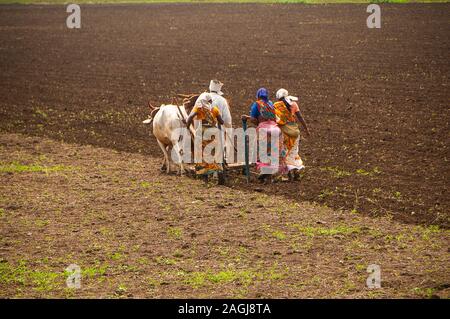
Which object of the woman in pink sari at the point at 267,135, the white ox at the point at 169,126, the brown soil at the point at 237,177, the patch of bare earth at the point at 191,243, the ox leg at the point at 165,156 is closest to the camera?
the patch of bare earth at the point at 191,243

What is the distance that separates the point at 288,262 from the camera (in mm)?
10578

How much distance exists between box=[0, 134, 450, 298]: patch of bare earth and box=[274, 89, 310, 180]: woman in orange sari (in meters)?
0.94

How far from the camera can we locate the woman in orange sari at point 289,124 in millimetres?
13867

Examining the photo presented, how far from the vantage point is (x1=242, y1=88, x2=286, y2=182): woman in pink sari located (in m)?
14.0

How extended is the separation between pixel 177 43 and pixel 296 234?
2219 centimetres

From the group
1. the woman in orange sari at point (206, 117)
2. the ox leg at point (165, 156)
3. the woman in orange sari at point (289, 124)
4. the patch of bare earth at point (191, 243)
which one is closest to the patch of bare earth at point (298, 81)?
the woman in orange sari at point (289, 124)

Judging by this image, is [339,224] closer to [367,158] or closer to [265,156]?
[265,156]

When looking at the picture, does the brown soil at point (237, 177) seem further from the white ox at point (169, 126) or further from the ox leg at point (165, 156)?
the white ox at point (169, 126)

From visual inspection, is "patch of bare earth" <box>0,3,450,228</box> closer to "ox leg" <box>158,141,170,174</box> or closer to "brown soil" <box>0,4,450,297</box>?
"brown soil" <box>0,4,450,297</box>

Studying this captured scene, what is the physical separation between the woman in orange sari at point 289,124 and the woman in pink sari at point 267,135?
9 cm

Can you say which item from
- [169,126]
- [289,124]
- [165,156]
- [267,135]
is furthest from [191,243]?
[165,156]

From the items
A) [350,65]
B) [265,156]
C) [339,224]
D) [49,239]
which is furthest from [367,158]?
[350,65]

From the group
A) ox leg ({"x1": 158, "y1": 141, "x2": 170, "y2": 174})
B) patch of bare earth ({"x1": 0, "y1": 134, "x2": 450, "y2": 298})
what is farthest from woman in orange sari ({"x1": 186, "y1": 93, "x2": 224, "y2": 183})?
ox leg ({"x1": 158, "y1": 141, "x2": 170, "y2": 174})

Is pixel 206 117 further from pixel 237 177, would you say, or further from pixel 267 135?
pixel 237 177
